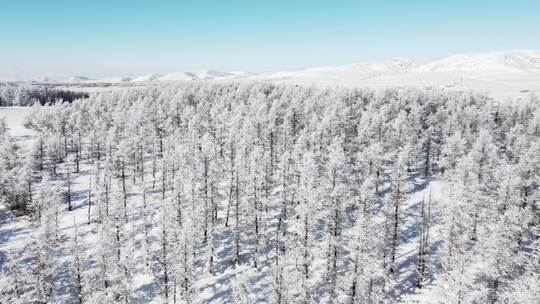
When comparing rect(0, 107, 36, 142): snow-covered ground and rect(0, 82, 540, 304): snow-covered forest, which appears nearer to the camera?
rect(0, 82, 540, 304): snow-covered forest

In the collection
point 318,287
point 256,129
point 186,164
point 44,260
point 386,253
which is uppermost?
point 256,129

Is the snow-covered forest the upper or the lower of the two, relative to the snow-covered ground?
lower

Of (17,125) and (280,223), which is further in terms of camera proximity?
(17,125)

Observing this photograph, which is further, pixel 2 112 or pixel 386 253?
A: pixel 2 112

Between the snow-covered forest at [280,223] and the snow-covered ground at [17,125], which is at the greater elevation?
the snow-covered ground at [17,125]

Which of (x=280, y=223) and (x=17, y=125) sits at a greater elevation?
(x=17, y=125)

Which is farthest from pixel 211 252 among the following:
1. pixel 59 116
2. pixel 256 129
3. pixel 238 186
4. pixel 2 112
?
pixel 2 112

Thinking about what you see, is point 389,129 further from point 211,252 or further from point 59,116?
point 59,116

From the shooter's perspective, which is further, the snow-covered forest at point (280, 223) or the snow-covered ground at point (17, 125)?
the snow-covered ground at point (17, 125)
